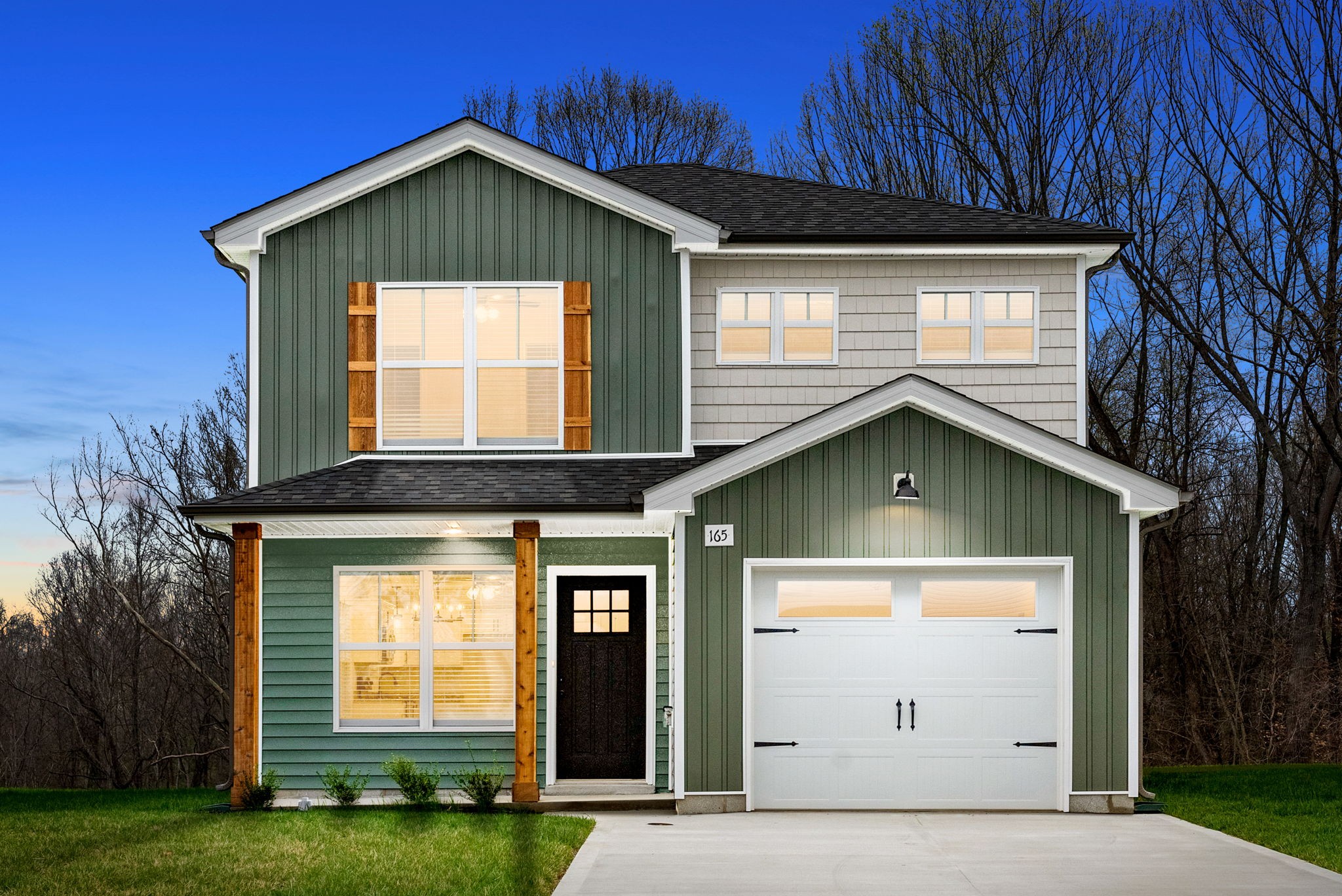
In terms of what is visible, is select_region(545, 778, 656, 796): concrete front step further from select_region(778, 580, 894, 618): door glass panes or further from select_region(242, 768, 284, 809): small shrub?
select_region(242, 768, 284, 809): small shrub

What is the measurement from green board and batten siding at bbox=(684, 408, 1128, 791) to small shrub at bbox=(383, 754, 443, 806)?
2.82m

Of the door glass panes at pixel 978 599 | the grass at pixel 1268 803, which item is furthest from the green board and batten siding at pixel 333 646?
the grass at pixel 1268 803

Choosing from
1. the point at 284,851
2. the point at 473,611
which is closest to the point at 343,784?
the point at 473,611

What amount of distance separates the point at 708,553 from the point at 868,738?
224 cm

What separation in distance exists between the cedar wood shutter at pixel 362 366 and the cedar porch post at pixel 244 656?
1.49 metres

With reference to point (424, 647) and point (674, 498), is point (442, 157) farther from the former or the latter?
point (424, 647)

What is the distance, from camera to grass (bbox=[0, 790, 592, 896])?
706 cm

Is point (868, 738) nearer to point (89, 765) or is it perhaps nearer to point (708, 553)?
point (708, 553)

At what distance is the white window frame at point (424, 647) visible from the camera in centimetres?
1070

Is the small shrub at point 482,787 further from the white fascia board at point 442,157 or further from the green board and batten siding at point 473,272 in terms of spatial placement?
the white fascia board at point 442,157

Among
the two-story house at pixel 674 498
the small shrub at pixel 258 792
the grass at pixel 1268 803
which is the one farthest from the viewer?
the small shrub at pixel 258 792

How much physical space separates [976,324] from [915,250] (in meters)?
1.05

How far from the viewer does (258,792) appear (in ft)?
33.1

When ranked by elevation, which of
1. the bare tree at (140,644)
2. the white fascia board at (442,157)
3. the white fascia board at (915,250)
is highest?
the white fascia board at (442,157)
